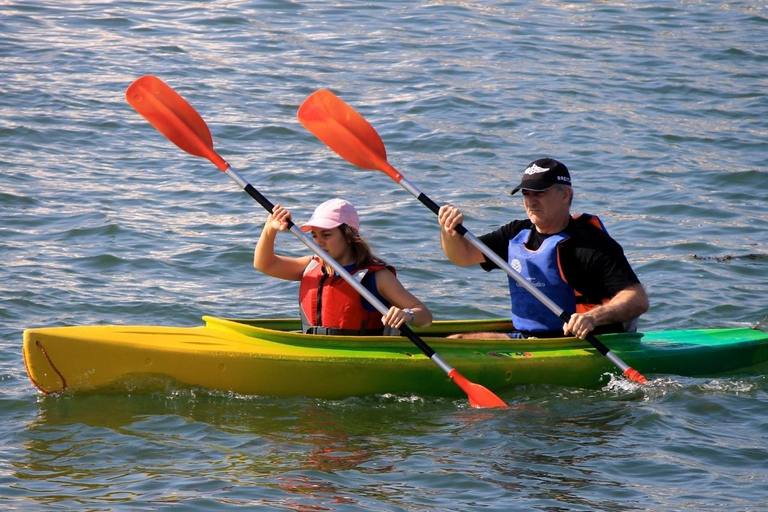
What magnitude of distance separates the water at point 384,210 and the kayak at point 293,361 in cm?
9

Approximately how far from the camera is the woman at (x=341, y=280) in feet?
18.1

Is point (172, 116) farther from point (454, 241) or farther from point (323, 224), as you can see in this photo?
point (454, 241)

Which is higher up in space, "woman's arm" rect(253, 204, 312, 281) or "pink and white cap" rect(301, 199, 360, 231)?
"pink and white cap" rect(301, 199, 360, 231)

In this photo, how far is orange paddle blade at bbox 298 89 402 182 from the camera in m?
6.55

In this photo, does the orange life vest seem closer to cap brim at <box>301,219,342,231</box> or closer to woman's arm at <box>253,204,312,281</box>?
woman's arm at <box>253,204,312,281</box>

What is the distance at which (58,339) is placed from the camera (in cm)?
536

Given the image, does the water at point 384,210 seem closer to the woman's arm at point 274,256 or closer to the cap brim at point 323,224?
the woman's arm at point 274,256

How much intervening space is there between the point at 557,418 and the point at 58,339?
8.00 feet

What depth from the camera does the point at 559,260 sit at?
5762 mm

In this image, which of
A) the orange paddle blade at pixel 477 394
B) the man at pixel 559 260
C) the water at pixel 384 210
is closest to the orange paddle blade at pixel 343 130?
the man at pixel 559 260

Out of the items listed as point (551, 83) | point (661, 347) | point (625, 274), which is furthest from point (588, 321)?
point (551, 83)

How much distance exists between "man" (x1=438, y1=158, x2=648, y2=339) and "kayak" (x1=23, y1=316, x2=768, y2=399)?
8.3 inches

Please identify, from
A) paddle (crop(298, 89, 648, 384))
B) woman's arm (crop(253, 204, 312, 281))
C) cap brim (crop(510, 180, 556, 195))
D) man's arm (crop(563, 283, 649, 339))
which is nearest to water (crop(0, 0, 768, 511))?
man's arm (crop(563, 283, 649, 339))

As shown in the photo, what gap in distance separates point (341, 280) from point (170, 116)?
155 centimetres
